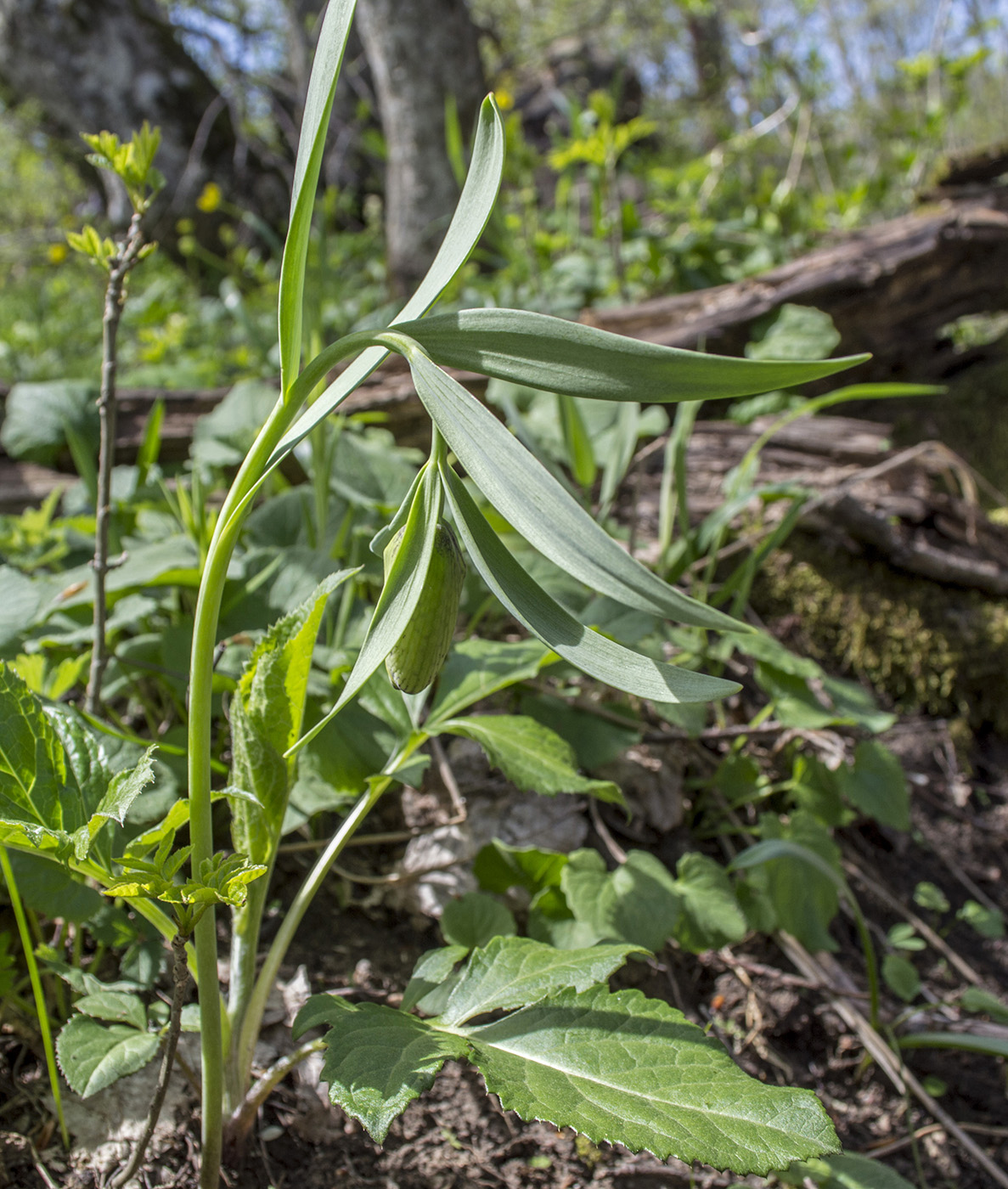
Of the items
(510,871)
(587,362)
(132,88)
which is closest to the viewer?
(587,362)

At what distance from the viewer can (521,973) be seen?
760 millimetres

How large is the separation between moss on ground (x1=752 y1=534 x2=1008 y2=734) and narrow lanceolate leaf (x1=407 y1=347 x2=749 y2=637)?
4.56 feet

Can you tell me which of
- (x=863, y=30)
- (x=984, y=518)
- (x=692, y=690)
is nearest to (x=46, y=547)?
(x=692, y=690)

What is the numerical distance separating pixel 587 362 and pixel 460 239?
0.18 m

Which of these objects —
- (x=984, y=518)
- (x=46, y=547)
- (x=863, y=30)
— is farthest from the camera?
(x=863, y=30)

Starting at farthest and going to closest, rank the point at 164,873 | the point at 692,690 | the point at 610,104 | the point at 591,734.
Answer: the point at 610,104 → the point at 591,734 → the point at 164,873 → the point at 692,690

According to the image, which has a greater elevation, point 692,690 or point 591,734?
point 692,690

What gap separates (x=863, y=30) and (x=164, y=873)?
1878cm

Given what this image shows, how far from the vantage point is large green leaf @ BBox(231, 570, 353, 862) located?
739 mm

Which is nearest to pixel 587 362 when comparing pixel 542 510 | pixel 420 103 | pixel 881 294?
pixel 542 510

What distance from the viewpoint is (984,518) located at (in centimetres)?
195

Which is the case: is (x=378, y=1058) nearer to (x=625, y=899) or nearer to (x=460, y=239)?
(x=625, y=899)

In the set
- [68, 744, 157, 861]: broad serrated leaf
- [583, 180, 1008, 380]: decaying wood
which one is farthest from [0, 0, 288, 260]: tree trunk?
[68, 744, 157, 861]: broad serrated leaf

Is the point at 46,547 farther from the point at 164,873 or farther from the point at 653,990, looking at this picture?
the point at 653,990
